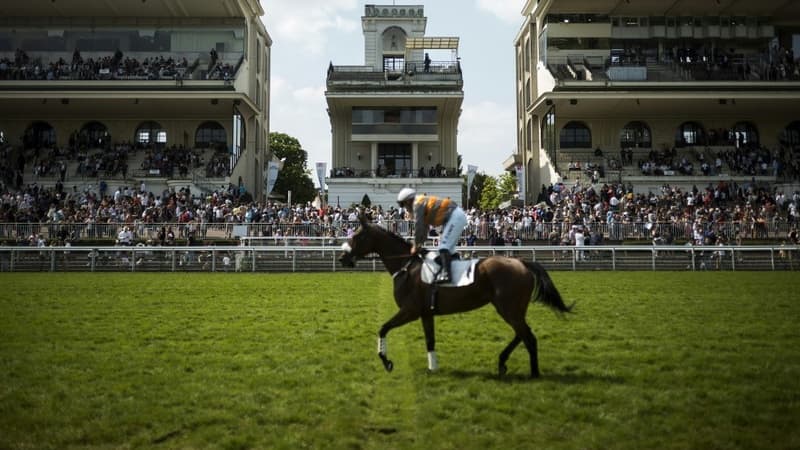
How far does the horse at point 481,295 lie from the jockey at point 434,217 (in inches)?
12.9

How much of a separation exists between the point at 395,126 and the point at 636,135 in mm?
17512

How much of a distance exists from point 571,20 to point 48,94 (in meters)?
36.1

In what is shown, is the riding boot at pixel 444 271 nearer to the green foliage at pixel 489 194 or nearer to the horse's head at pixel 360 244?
the horse's head at pixel 360 244

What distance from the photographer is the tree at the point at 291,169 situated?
73.5 metres

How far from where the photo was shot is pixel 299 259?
24.9 m

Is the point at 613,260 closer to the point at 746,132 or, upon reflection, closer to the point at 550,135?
the point at 550,135

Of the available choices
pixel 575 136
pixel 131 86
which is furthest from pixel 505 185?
pixel 131 86

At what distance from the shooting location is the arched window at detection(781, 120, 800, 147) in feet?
147

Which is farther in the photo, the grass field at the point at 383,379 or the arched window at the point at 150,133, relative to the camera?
the arched window at the point at 150,133

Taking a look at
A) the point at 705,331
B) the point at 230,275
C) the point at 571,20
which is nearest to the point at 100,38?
the point at 230,275

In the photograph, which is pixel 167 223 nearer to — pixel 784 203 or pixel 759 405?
pixel 759 405

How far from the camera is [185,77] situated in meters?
40.7

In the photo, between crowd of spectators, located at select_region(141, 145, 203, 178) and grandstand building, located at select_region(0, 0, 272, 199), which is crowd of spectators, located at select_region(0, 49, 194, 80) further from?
crowd of spectators, located at select_region(141, 145, 203, 178)

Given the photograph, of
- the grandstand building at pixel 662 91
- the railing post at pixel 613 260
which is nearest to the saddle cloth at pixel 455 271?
the railing post at pixel 613 260
